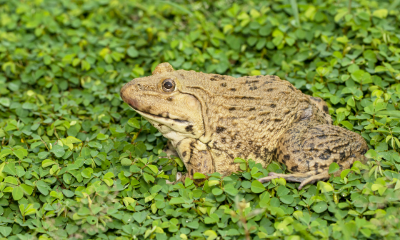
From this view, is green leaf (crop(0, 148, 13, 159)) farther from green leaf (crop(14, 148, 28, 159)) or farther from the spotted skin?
the spotted skin

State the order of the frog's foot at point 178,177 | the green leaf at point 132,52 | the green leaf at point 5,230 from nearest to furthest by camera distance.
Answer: the green leaf at point 5,230, the frog's foot at point 178,177, the green leaf at point 132,52

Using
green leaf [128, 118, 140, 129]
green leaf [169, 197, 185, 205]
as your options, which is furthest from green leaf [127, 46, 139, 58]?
green leaf [169, 197, 185, 205]

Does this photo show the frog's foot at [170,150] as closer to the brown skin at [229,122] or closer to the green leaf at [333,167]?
the brown skin at [229,122]

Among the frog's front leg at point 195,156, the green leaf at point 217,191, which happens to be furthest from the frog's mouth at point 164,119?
the green leaf at point 217,191

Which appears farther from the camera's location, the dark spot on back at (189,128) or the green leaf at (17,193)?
the dark spot on back at (189,128)

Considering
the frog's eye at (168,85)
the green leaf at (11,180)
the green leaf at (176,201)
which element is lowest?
the green leaf at (11,180)

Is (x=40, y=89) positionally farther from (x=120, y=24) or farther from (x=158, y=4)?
(x=158, y=4)

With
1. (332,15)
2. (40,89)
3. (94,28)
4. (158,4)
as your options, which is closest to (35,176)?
(40,89)

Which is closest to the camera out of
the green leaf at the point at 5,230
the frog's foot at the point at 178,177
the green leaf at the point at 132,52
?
the green leaf at the point at 5,230
